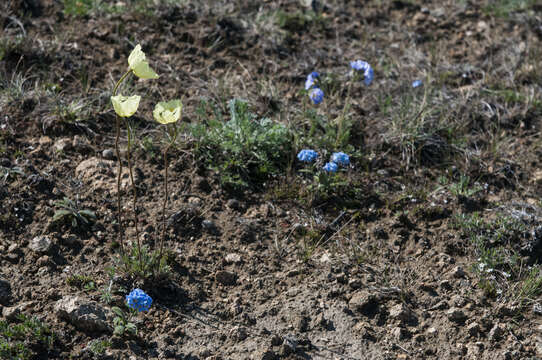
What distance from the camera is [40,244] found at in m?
2.91

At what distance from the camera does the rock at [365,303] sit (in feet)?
9.27

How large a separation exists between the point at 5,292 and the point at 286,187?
5.00 ft

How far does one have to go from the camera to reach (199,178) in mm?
3412

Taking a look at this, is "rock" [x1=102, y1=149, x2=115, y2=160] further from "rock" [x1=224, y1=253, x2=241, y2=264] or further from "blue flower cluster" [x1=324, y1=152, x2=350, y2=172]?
"blue flower cluster" [x1=324, y1=152, x2=350, y2=172]

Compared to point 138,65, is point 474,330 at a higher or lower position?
lower

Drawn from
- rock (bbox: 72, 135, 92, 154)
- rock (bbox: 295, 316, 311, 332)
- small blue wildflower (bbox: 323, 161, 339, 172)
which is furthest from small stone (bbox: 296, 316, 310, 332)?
rock (bbox: 72, 135, 92, 154)

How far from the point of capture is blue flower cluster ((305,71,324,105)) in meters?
3.74

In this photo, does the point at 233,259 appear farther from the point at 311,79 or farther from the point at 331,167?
the point at 311,79

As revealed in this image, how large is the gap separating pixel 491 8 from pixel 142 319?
383 centimetres

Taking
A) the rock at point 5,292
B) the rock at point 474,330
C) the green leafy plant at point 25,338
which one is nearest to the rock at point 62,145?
the rock at point 5,292

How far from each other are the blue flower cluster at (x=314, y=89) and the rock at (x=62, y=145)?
57.6 inches

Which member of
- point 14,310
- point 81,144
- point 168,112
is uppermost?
point 168,112

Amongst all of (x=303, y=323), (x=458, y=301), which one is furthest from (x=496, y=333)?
(x=303, y=323)

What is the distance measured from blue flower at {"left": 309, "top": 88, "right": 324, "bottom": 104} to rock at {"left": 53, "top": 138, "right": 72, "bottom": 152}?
146 cm
